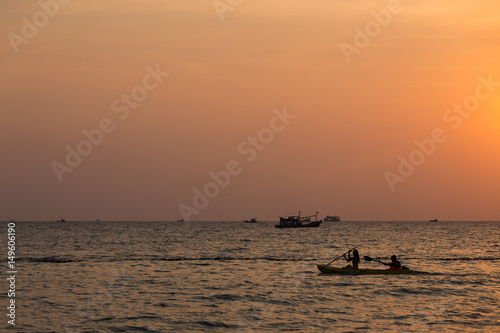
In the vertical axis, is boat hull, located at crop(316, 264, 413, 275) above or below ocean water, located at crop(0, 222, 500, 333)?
above

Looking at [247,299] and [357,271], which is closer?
[247,299]

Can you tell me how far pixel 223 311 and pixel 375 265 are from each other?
112 ft

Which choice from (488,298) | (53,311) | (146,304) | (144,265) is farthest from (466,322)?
(144,265)

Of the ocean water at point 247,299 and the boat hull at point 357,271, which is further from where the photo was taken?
the boat hull at point 357,271

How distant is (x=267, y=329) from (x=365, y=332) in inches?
191

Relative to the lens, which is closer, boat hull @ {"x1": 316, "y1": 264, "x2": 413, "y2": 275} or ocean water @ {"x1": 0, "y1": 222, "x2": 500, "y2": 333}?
ocean water @ {"x1": 0, "y1": 222, "x2": 500, "y2": 333}

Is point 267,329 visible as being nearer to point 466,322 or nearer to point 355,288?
point 466,322

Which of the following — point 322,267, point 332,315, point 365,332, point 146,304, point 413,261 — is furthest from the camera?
point 413,261

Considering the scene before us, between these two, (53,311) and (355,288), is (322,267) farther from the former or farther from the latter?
(53,311)

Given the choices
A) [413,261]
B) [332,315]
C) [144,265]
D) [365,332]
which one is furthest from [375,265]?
[365,332]

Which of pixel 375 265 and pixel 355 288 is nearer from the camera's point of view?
pixel 355 288

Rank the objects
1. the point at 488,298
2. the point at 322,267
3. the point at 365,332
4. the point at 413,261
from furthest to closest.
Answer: the point at 413,261
the point at 322,267
the point at 488,298
the point at 365,332

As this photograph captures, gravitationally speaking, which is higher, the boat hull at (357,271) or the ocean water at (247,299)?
the boat hull at (357,271)

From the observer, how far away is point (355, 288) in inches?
1783
